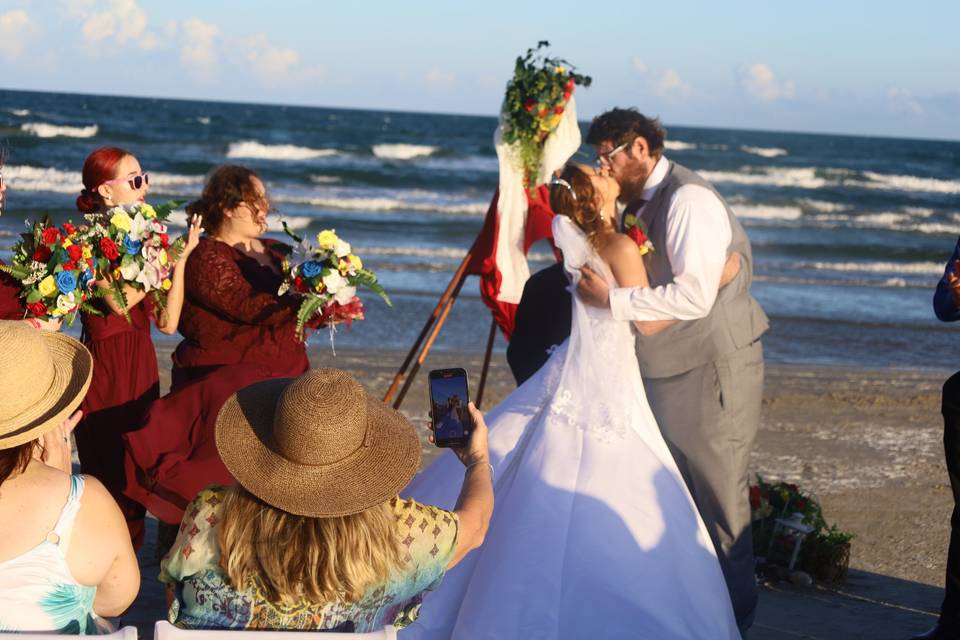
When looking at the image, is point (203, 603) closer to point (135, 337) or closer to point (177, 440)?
point (177, 440)

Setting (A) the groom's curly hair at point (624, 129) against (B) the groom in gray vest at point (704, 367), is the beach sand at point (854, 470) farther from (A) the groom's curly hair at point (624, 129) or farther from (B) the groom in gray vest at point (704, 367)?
(A) the groom's curly hair at point (624, 129)

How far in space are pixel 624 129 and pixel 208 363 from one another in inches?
82.0

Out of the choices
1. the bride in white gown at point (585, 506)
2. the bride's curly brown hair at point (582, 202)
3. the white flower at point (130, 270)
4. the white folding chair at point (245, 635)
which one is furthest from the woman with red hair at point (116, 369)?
the white folding chair at point (245, 635)

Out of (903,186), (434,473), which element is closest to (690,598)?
(434,473)

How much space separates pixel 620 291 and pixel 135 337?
83.9 inches

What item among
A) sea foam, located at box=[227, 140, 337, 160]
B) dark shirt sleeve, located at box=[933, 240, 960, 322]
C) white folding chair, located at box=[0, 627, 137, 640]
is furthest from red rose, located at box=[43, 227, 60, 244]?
sea foam, located at box=[227, 140, 337, 160]

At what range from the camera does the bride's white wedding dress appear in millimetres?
3766

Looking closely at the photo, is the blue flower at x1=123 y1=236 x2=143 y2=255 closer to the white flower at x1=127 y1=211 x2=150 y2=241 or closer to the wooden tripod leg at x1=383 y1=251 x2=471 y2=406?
→ the white flower at x1=127 y1=211 x2=150 y2=241

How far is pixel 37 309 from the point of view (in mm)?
4309

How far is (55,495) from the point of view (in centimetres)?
244

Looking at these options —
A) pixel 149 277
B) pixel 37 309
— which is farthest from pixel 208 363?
pixel 37 309

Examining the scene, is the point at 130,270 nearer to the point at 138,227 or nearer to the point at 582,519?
the point at 138,227

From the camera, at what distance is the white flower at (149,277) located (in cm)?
446

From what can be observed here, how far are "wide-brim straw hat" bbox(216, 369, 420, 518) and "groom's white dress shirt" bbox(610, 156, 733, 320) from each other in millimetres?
2010
